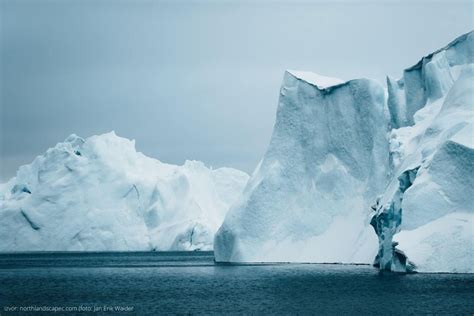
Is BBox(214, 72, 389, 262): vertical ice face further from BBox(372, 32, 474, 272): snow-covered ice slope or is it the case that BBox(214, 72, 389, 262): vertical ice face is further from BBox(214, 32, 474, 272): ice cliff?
BBox(372, 32, 474, 272): snow-covered ice slope

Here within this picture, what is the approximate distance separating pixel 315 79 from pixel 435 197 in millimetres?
22948

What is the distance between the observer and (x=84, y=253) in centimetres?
10250

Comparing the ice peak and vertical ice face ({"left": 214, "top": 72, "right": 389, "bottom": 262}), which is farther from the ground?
the ice peak

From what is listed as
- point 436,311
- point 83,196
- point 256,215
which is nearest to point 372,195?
point 256,215

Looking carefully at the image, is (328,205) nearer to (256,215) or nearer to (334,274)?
(256,215)

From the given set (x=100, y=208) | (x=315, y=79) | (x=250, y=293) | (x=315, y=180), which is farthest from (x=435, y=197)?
(x=100, y=208)

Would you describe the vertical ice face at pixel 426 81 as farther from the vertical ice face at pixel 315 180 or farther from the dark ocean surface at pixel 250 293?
the dark ocean surface at pixel 250 293

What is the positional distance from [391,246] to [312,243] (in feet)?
40.4

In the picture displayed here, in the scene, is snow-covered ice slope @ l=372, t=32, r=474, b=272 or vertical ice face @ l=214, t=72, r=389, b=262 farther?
vertical ice face @ l=214, t=72, r=389, b=262

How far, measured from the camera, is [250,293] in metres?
35.1

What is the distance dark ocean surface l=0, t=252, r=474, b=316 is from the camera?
93.6ft

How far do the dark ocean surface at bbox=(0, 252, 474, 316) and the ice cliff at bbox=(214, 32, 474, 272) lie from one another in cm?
527

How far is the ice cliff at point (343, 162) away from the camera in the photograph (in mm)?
45281

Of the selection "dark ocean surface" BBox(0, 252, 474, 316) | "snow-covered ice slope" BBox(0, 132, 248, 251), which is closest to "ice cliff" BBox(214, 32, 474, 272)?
"dark ocean surface" BBox(0, 252, 474, 316)
